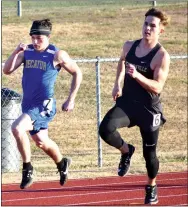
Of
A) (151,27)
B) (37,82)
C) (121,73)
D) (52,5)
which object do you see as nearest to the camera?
(151,27)

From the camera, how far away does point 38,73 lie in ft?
36.7

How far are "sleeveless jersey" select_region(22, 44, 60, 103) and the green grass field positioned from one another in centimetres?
488

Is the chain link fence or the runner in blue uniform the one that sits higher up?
the chain link fence

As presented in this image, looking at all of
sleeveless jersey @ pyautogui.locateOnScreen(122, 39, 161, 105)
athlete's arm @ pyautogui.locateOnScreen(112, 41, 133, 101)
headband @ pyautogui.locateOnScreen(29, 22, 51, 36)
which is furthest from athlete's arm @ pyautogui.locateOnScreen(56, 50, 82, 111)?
sleeveless jersey @ pyautogui.locateOnScreen(122, 39, 161, 105)

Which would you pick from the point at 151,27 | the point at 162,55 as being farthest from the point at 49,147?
the point at 151,27

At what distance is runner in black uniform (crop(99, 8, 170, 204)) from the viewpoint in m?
10.9

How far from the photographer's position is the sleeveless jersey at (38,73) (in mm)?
11180

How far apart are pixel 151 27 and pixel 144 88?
0.72m

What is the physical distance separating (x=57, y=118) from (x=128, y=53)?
41.2 ft

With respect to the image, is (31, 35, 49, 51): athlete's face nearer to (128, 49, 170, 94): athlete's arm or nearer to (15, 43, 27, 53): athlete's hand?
(15, 43, 27, 53): athlete's hand

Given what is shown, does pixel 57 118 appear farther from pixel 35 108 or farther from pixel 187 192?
pixel 35 108

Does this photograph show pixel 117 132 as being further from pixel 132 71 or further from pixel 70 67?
pixel 132 71

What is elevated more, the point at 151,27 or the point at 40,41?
the point at 151,27

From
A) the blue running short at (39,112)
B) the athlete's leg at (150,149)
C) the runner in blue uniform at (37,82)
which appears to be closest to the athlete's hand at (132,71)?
the runner in blue uniform at (37,82)
